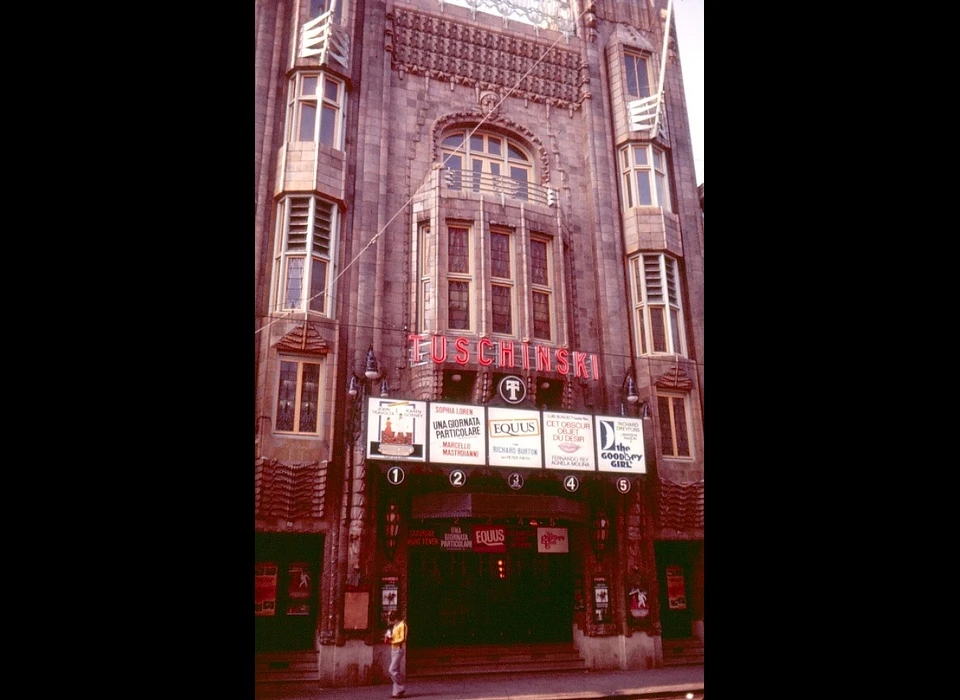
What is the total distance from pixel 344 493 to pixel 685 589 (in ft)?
23.8

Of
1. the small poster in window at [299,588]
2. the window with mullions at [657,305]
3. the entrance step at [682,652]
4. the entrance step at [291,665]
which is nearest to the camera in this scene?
the entrance step at [291,665]

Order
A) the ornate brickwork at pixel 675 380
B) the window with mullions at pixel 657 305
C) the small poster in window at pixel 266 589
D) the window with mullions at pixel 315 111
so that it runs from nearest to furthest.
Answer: the small poster in window at pixel 266 589
the window with mullions at pixel 315 111
the ornate brickwork at pixel 675 380
the window with mullions at pixel 657 305

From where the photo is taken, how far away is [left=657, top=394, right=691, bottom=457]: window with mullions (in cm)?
1318

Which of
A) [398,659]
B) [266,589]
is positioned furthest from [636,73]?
[266,589]

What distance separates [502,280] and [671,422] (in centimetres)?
455

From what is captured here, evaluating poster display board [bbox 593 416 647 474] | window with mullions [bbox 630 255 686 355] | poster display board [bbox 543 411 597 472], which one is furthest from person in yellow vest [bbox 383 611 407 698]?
window with mullions [bbox 630 255 686 355]

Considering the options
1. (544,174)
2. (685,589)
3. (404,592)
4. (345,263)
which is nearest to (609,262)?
(544,174)

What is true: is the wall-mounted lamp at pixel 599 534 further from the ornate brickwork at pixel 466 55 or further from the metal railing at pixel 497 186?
the ornate brickwork at pixel 466 55

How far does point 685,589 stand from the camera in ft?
43.4

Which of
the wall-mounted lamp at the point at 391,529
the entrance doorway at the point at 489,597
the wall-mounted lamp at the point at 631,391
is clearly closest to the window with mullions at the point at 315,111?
the wall-mounted lamp at the point at 391,529

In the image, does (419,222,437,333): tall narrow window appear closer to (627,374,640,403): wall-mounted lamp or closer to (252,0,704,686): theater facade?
(252,0,704,686): theater facade

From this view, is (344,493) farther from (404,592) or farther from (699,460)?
(699,460)

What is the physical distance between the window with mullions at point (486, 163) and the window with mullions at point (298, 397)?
5.12 meters

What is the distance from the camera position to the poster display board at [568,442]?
11711mm
